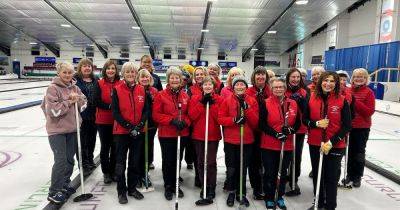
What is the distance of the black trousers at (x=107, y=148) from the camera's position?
422cm

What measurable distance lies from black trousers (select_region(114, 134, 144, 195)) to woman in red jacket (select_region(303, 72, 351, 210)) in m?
1.93

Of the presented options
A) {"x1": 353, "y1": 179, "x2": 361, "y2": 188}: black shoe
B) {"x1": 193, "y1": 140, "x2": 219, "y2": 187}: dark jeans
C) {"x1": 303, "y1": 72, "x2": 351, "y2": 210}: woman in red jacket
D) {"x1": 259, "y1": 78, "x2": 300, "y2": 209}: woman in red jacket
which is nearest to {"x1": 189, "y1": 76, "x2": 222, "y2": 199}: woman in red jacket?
{"x1": 193, "y1": 140, "x2": 219, "y2": 187}: dark jeans

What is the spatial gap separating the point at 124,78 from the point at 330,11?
14271 millimetres

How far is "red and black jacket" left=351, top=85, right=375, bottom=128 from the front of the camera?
4.15m

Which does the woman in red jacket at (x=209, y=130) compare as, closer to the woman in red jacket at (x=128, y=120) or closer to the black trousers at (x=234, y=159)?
the black trousers at (x=234, y=159)

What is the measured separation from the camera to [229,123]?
3594mm

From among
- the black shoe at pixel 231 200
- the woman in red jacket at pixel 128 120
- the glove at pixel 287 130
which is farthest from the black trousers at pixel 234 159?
the woman in red jacket at pixel 128 120

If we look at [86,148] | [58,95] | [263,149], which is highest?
[58,95]

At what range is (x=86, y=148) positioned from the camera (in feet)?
15.3

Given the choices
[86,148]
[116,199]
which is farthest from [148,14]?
[116,199]

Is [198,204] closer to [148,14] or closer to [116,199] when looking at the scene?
[116,199]

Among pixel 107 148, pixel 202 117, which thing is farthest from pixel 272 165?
pixel 107 148

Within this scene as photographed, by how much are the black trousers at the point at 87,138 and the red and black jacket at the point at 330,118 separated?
2.86m

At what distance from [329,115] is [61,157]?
2878 mm
